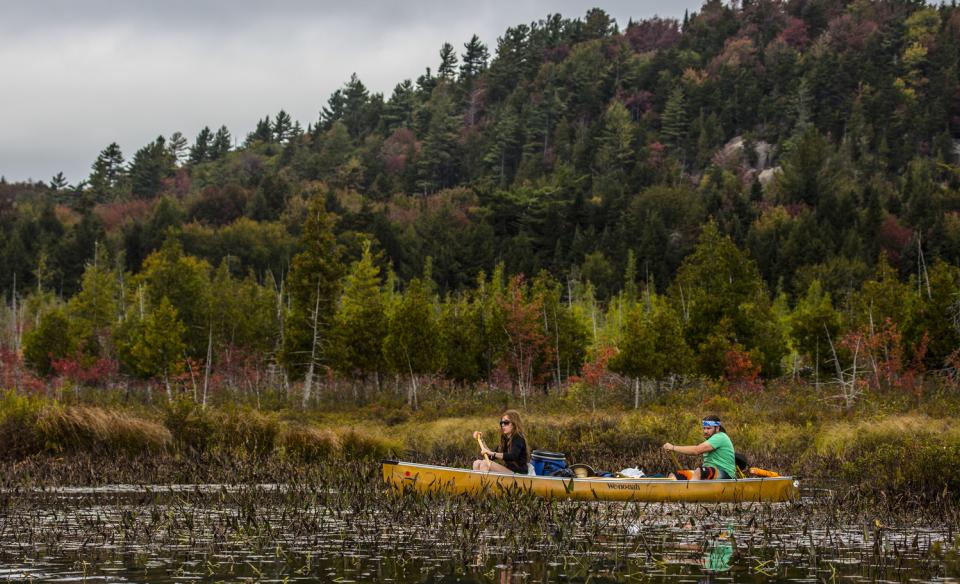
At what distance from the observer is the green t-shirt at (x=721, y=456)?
20.5 metres

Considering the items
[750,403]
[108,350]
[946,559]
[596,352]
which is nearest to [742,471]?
[946,559]

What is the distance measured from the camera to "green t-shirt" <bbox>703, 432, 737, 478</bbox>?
20.5 metres

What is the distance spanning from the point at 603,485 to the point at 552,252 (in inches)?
3954

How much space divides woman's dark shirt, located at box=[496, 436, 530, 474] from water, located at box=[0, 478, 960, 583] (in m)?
1.84

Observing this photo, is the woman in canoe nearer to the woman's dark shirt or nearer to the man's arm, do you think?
the woman's dark shirt

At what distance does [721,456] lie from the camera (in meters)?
20.6

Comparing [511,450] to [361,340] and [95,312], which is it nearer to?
[361,340]

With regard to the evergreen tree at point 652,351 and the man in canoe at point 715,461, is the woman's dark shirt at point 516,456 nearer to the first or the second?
the man in canoe at point 715,461

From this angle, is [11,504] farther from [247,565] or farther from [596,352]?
[596,352]

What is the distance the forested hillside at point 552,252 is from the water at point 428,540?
22.6m

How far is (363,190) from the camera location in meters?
174

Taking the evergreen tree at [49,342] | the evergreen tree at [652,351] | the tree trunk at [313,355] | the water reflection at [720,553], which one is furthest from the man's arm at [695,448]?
the evergreen tree at [49,342]

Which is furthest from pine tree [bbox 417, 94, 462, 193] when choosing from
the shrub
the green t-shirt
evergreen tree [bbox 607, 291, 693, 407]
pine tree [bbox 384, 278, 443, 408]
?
the green t-shirt

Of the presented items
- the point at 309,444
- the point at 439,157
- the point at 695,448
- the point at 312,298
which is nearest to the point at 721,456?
the point at 695,448
